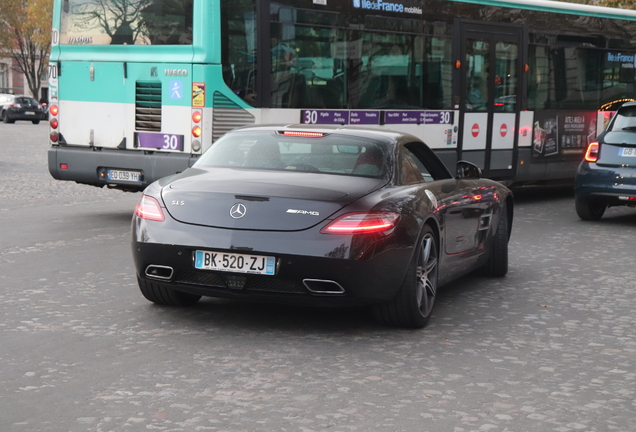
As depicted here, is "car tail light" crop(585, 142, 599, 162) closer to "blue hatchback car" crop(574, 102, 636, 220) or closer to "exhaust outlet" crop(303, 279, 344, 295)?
"blue hatchback car" crop(574, 102, 636, 220)

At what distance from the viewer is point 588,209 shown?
554 inches

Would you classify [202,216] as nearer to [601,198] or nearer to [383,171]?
[383,171]

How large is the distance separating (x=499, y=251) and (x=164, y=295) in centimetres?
324

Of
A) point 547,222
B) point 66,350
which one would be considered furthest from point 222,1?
point 66,350

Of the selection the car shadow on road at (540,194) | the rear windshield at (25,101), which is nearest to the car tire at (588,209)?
the car shadow on road at (540,194)

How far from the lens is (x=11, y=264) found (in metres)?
8.91

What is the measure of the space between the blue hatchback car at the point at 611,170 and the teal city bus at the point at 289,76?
7.39 feet

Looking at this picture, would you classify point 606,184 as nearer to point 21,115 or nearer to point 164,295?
point 164,295

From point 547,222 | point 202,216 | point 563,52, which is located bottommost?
point 547,222

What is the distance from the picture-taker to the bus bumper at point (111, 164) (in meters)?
12.3

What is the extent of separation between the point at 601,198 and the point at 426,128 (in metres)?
2.73

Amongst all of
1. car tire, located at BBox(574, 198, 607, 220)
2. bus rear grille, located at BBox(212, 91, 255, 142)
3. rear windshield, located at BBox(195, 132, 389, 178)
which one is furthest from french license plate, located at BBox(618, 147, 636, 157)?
rear windshield, located at BBox(195, 132, 389, 178)

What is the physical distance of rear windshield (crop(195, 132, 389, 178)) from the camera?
22.5 ft

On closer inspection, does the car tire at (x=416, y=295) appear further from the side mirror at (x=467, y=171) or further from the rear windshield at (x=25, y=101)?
the rear windshield at (x=25, y=101)
